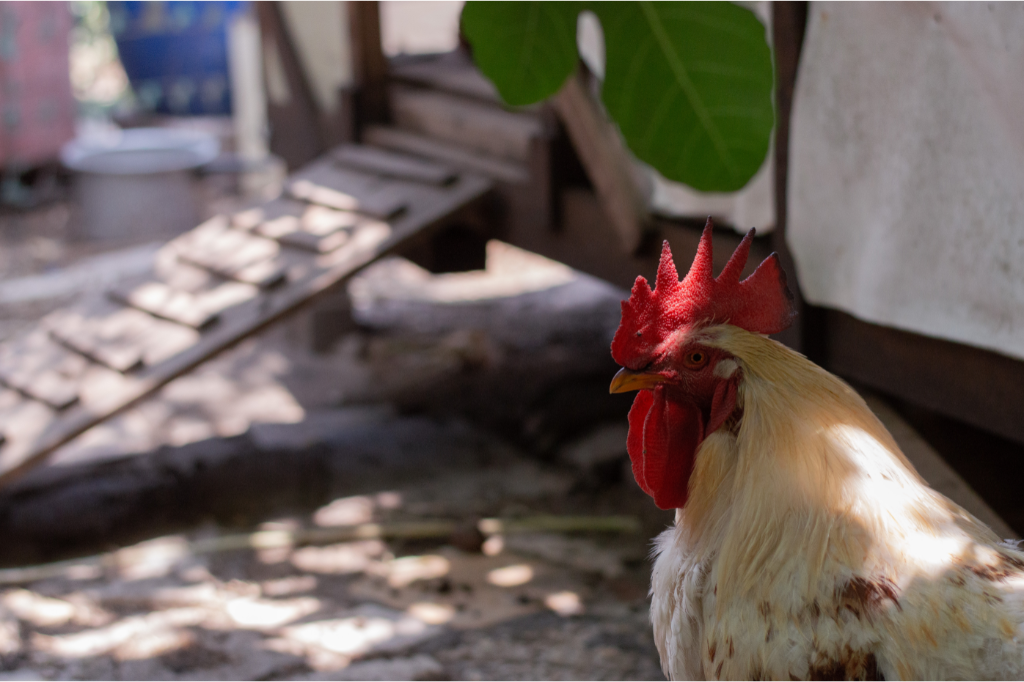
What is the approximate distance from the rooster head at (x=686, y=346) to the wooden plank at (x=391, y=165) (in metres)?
2.97

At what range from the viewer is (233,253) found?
4.38 m

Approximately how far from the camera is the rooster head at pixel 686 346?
1.67 m

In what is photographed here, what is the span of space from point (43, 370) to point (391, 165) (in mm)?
1988

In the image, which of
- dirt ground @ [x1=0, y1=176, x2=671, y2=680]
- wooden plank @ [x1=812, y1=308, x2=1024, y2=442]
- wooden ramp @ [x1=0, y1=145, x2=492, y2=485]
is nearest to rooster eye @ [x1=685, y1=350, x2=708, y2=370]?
wooden plank @ [x1=812, y1=308, x2=1024, y2=442]

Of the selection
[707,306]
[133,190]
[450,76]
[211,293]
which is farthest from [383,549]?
[133,190]

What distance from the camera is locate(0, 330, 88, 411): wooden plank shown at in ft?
12.0

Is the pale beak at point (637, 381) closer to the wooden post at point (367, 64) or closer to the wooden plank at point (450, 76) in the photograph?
the wooden plank at point (450, 76)

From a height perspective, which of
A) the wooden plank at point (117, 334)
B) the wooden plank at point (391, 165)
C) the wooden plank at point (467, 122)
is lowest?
the wooden plank at point (117, 334)

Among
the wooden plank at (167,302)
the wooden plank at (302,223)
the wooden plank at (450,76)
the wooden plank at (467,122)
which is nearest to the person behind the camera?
the wooden plank at (167,302)

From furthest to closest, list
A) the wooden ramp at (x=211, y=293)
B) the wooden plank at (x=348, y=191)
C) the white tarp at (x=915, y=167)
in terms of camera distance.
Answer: the wooden plank at (x=348, y=191) < the wooden ramp at (x=211, y=293) < the white tarp at (x=915, y=167)

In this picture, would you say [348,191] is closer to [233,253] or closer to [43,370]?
[233,253]

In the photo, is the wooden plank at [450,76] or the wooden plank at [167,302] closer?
the wooden plank at [167,302]

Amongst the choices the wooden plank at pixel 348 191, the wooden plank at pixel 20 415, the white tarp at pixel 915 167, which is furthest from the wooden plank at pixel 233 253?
the white tarp at pixel 915 167

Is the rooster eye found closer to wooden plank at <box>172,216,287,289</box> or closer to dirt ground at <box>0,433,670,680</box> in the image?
dirt ground at <box>0,433,670,680</box>
